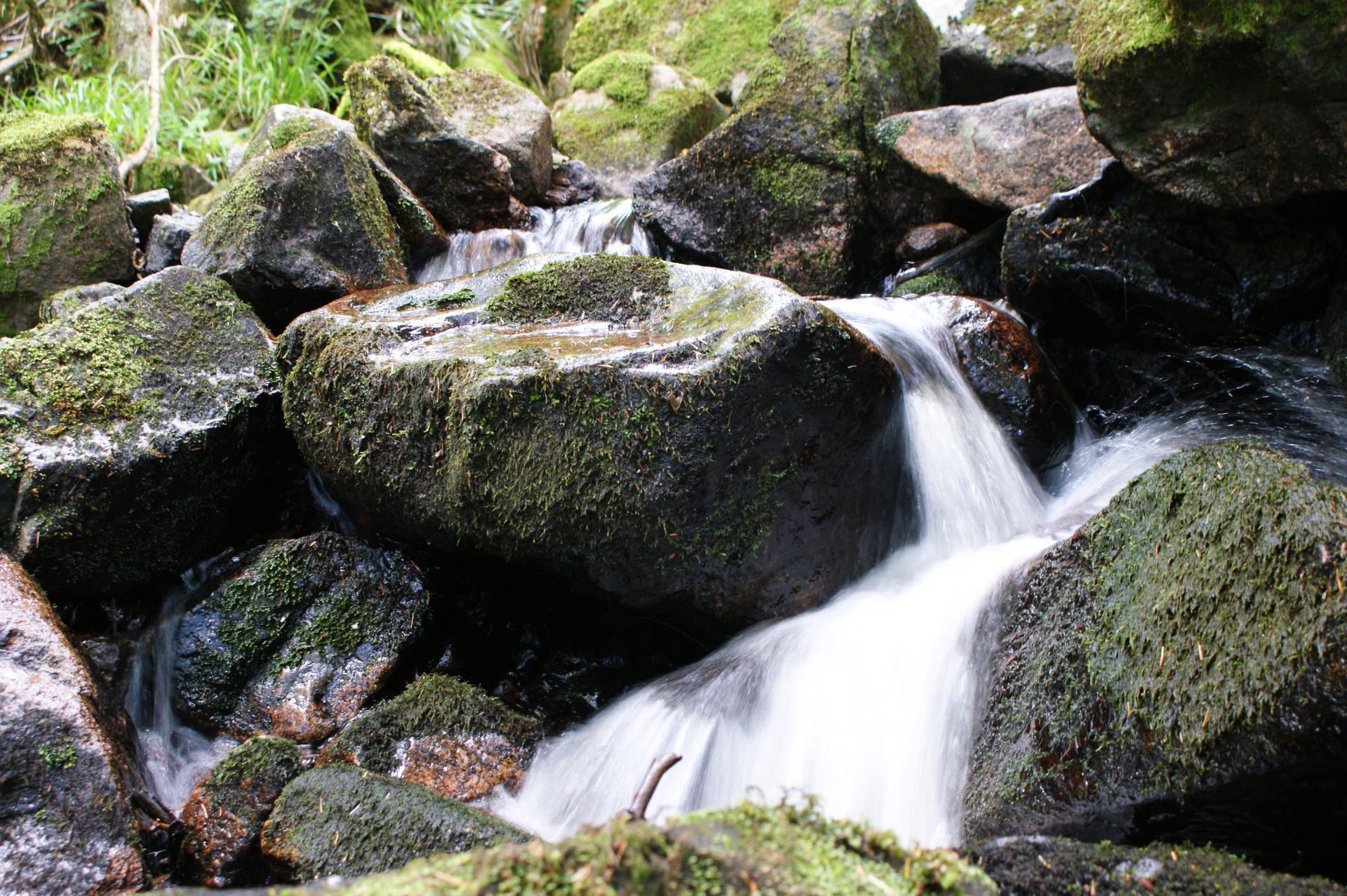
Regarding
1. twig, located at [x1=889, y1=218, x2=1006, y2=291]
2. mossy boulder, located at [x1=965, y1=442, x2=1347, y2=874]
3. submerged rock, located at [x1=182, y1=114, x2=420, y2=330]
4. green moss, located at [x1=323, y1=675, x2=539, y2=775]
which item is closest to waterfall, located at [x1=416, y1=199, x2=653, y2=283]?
submerged rock, located at [x1=182, y1=114, x2=420, y2=330]

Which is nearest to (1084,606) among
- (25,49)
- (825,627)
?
(825,627)

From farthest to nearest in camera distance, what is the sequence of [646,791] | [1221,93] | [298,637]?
[298,637]
[1221,93]
[646,791]

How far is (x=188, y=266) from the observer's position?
500cm

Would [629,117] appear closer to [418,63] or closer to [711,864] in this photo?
[418,63]

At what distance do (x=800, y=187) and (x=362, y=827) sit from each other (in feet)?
16.7

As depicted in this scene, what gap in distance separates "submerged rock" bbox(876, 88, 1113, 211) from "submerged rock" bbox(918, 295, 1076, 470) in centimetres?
109

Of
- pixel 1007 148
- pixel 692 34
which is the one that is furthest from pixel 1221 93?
pixel 692 34

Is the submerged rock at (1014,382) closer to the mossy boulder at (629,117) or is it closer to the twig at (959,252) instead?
the twig at (959,252)

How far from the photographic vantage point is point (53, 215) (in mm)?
5988

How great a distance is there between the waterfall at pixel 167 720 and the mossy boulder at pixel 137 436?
0.69 feet

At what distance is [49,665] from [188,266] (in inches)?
106

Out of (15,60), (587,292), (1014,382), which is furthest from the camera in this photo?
(15,60)

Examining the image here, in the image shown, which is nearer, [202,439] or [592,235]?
[202,439]

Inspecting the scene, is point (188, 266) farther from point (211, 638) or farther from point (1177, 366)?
point (1177, 366)
